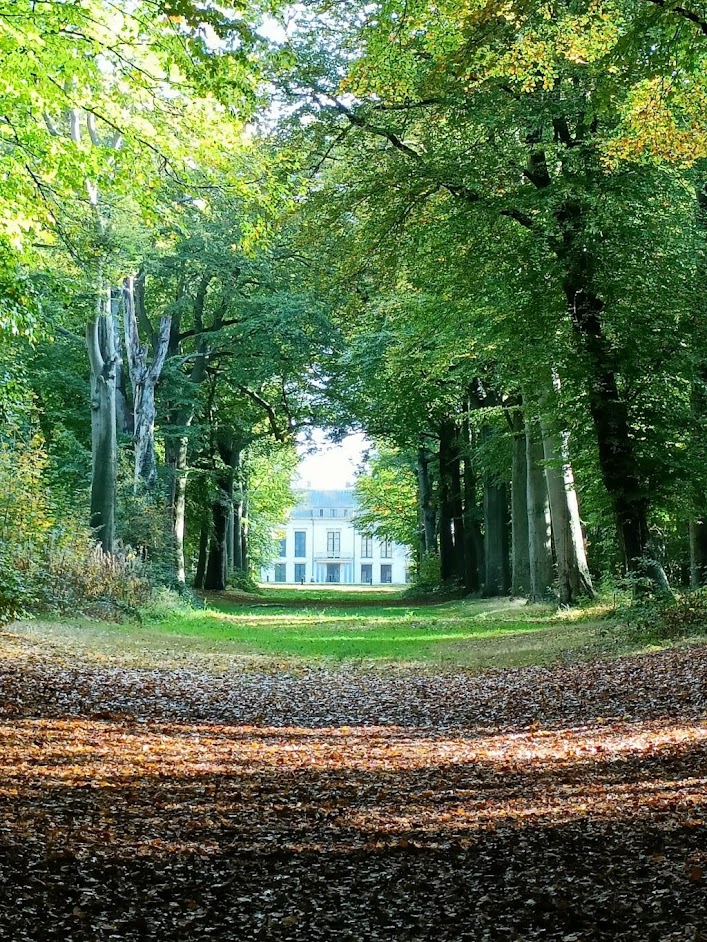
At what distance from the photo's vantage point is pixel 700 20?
10.2m

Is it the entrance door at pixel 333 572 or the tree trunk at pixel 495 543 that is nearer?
the tree trunk at pixel 495 543

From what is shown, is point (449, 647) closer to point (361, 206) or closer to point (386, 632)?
point (386, 632)

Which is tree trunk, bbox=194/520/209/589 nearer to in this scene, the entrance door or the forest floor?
the forest floor

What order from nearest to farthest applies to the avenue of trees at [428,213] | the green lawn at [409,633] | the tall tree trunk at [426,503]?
the avenue of trees at [428,213]
the green lawn at [409,633]
the tall tree trunk at [426,503]

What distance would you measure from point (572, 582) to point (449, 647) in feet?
15.3

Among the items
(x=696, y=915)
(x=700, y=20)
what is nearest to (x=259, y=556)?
(x=700, y=20)

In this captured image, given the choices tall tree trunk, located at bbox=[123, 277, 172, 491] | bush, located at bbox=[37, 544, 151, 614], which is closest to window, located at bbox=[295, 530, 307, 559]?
tall tree trunk, located at bbox=[123, 277, 172, 491]

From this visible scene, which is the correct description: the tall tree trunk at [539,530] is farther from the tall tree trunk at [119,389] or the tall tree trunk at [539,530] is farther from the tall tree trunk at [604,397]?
the tall tree trunk at [119,389]

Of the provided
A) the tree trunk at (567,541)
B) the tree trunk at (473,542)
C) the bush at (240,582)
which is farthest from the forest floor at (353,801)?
the bush at (240,582)

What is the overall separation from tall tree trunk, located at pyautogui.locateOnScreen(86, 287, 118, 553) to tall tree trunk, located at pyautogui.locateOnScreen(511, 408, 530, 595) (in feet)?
31.6

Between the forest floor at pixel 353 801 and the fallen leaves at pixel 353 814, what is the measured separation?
0.02m

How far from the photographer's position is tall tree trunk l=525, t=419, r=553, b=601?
23.4 m

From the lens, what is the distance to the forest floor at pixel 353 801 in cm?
461

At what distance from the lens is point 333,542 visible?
113688 millimetres
